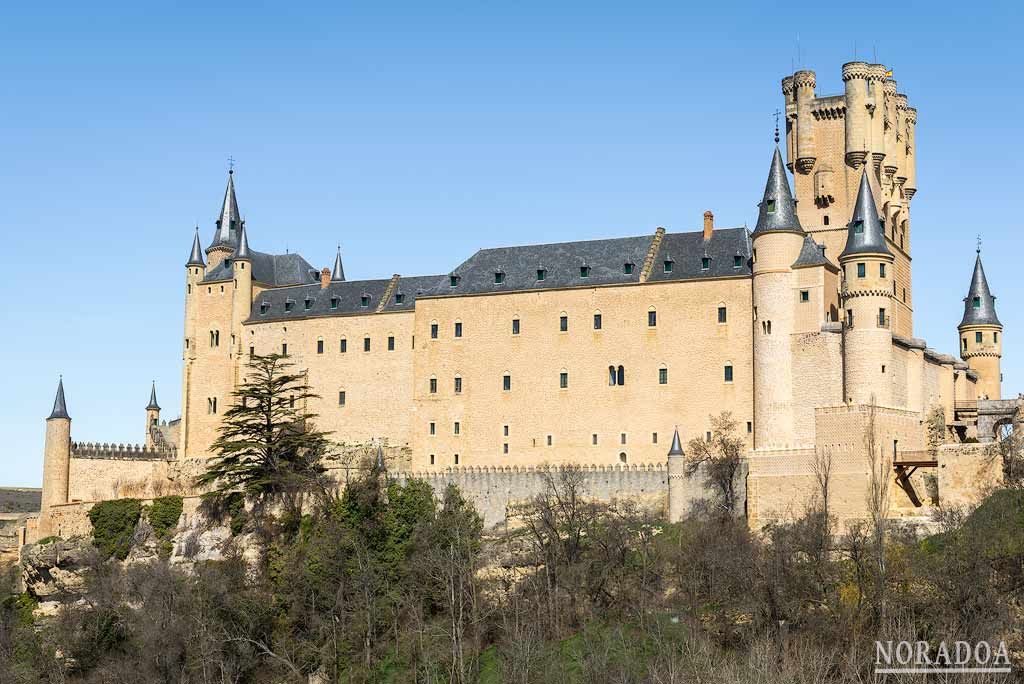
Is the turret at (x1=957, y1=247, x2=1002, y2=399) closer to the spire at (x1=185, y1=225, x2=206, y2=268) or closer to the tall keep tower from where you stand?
the tall keep tower

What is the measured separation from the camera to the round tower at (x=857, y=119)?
55.3 meters

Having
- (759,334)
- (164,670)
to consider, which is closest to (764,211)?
(759,334)

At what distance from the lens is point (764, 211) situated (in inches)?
2111

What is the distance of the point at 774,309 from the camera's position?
5291cm

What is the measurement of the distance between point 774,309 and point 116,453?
28.9 meters

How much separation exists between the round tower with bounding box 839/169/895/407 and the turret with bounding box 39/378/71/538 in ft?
107

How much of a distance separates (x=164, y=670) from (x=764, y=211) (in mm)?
25704

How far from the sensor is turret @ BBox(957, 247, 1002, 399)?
61062 millimetres

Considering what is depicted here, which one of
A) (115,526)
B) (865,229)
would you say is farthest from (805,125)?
(115,526)

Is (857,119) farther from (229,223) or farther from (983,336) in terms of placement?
(229,223)

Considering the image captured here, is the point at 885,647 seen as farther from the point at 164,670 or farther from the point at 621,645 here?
the point at 164,670

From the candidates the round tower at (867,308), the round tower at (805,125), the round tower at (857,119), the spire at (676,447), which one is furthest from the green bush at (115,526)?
the round tower at (857,119)

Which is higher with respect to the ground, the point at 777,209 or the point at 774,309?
the point at 777,209

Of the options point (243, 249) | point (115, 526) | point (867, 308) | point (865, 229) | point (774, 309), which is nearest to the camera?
point (867, 308)
